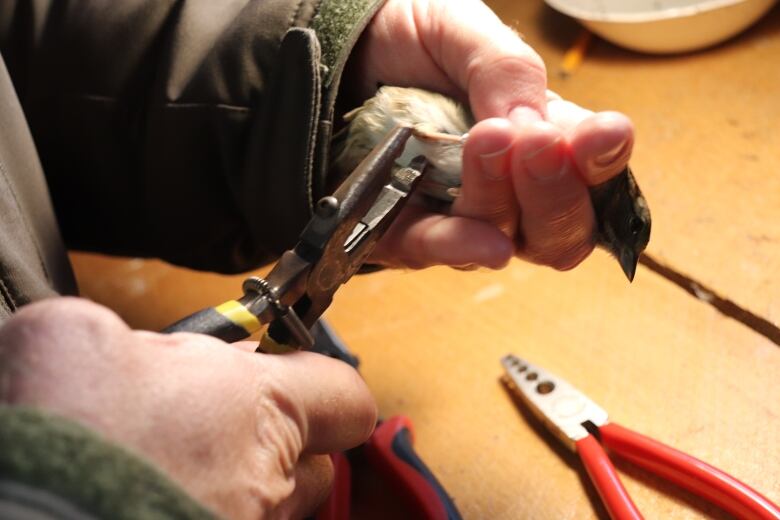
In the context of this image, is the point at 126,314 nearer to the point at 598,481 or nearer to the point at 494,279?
the point at 494,279

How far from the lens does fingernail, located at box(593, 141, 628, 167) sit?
515mm

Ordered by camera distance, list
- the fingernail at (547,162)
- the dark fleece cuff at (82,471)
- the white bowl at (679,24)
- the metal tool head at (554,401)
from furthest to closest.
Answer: the white bowl at (679,24)
the metal tool head at (554,401)
the fingernail at (547,162)
the dark fleece cuff at (82,471)

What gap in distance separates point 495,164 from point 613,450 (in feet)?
0.86

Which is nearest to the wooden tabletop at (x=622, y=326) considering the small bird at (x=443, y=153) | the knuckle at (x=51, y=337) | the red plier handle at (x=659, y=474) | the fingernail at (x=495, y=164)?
the red plier handle at (x=659, y=474)

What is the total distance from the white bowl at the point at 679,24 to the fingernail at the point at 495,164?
62 centimetres

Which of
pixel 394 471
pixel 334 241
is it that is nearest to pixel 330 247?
pixel 334 241

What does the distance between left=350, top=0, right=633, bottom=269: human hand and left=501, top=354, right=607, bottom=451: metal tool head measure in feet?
0.33

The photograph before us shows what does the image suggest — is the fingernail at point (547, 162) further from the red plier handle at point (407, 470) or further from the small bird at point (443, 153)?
the red plier handle at point (407, 470)

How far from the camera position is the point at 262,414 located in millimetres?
385

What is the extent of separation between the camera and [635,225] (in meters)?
0.62

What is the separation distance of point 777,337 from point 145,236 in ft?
2.04

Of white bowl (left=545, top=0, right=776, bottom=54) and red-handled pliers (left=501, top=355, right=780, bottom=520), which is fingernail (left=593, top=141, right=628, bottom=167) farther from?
white bowl (left=545, top=0, right=776, bottom=54)

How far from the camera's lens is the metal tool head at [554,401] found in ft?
2.15

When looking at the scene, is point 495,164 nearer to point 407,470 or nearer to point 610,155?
point 610,155
